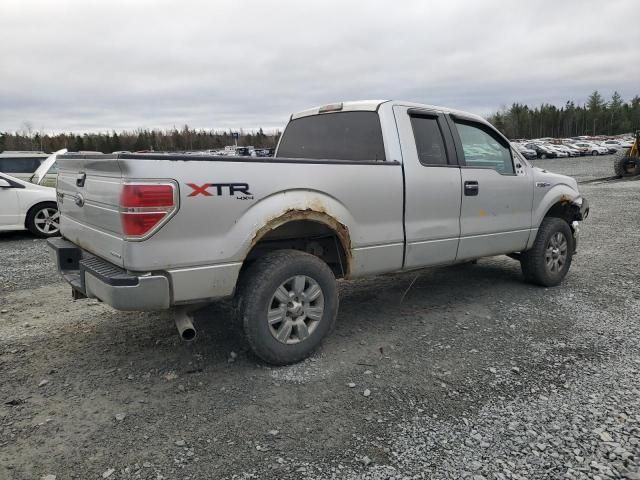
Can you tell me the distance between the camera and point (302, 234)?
12.9 ft

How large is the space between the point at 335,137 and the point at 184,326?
241cm

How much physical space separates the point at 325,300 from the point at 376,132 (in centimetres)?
162

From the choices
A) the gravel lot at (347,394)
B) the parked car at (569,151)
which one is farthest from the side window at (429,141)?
the parked car at (569,151)

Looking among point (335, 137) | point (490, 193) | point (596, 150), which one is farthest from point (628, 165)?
point (596, 150)

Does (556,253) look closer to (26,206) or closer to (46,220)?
(46,220)

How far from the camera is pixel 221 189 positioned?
3.21 metres

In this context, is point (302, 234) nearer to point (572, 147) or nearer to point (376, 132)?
point (376, 132)

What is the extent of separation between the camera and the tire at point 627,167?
22.7m

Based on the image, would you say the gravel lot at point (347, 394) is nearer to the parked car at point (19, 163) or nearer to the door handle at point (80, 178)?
the door handle at point (80, 178)

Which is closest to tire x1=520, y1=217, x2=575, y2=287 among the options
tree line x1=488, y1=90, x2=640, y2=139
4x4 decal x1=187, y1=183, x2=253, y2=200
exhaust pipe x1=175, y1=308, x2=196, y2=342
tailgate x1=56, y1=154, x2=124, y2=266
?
4x4 decal x1=187, y1=183, x2=253, y2=200

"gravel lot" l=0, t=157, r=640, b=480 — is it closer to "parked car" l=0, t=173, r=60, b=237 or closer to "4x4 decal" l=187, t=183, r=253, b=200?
"4x4 decal" l=187, t=183, r=253, b=200

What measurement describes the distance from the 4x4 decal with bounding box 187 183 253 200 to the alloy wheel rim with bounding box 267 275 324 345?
2.32 ft

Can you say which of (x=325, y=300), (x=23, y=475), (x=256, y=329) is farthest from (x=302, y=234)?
(x=23, y=475)

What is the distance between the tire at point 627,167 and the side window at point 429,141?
73.5 ft
